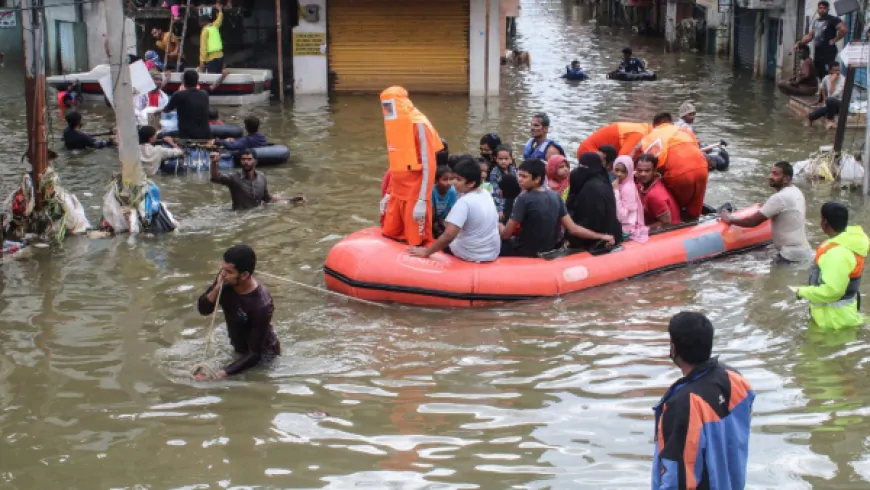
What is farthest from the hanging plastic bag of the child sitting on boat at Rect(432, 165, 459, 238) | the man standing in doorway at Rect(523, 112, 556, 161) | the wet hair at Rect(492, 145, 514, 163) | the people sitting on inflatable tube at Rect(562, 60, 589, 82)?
the people sitting on inflatable tube at Rect(562, 60, 589, 82)

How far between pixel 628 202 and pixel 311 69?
560 inches

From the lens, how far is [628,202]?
387 inches

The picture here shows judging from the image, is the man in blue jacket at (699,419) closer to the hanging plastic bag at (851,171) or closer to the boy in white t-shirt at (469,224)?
the boy in white t-shirt at (469,224)

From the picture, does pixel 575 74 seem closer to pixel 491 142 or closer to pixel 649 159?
pixel 491 142

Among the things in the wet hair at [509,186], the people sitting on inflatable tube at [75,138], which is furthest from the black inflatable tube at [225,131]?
the wet hair at [509,186]

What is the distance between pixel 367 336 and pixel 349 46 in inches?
624

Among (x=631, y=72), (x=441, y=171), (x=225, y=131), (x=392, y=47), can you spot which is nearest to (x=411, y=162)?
(x=441, y=171)

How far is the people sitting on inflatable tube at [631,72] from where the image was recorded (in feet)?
84.8

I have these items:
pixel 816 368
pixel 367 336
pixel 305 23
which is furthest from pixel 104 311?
pixel 305 23

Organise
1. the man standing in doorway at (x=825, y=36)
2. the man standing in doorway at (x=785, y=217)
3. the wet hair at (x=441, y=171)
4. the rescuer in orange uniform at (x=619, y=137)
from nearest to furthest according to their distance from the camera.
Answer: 1. the wet hair at (x=441, y=171)
2. the man standing in doorway at (x=785, y=217)
3. the rescuer in orange uniform at (x=619, y=137)
4. the man standing in doorway at (x=825, y=36)

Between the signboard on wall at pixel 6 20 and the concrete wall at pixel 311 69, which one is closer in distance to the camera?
the signboard on wall at pixel 6 20

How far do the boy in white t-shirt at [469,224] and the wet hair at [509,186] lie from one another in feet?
2.50

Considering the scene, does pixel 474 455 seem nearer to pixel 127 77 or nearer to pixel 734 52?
pixel 127 77

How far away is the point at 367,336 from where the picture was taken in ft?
26.7
